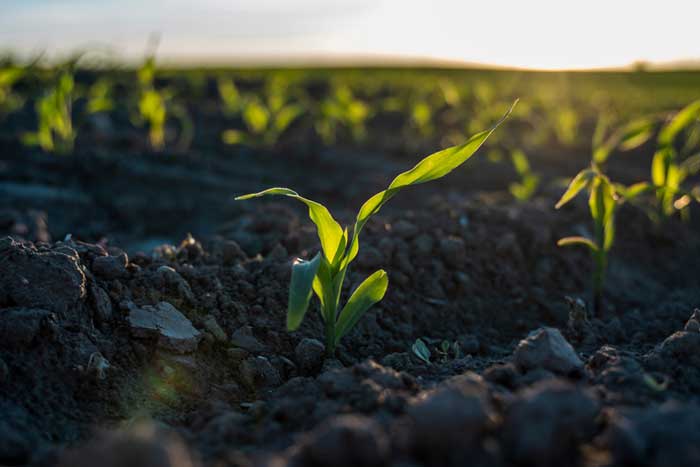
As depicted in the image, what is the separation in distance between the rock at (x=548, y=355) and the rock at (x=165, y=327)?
0.85m

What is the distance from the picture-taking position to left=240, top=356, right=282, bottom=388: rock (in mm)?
1737

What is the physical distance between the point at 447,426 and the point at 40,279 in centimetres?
118

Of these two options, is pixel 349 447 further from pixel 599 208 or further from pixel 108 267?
pixel 599 208

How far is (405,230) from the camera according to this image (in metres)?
2.69

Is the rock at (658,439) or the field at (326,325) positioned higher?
the rock at (658,439)

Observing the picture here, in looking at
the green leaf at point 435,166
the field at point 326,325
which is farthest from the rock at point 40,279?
the green leaf at point 435,166

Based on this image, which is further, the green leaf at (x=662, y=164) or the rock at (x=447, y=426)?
the green leaf at (x=662, y=164)

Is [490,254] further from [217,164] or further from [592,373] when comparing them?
[217,164]

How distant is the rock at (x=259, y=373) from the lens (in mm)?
1737

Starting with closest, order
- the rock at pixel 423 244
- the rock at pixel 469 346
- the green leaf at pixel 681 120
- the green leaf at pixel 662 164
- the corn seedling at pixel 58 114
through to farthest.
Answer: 1. the rock at pixel 469 346
2. the rock at pixel 423 244
3. the green leaf at pixel 681 120
4. the green leaf at pixel 662 164
5. the corn seedling at pixel 58 114

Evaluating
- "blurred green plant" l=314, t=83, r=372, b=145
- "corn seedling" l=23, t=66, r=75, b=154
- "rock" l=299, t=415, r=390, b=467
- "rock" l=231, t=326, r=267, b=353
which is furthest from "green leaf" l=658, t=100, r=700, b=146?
"corn seedling" l=23, t=66, r=75, b=154

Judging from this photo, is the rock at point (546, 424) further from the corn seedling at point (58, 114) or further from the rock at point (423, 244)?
the corn seedling at point (58, 114)

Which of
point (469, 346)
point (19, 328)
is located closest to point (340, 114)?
point (469, 346)

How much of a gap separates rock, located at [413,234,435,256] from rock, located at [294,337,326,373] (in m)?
0.88
